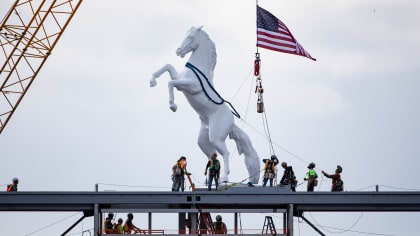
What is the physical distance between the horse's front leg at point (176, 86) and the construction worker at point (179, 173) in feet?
6.96

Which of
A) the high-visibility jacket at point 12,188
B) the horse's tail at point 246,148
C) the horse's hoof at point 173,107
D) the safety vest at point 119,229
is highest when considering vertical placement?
the horse's hoof at point 173,107

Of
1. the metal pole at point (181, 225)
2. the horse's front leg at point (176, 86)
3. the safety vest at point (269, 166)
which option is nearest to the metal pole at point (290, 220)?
the safety vest at point (269, 166)

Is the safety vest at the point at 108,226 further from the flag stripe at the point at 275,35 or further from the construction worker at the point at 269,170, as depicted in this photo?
the flag stripe at the point at 275,35

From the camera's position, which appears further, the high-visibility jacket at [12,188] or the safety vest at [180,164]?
the high-visibility jacket at [12,188]

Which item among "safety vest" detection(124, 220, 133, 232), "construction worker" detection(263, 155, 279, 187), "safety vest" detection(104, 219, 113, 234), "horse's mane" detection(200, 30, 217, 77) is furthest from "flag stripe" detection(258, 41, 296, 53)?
"safety vest" detection(104, 219, 113, 234)

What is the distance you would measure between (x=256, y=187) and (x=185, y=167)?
2953 mm

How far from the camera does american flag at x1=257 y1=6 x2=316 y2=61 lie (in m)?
61.5

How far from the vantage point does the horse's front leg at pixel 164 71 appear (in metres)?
58.4

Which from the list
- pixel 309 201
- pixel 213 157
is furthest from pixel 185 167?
pixel 309 201

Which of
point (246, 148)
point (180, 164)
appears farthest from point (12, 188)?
point (246, 148)

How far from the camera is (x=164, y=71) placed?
59.0 meters

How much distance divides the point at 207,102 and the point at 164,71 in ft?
7.41

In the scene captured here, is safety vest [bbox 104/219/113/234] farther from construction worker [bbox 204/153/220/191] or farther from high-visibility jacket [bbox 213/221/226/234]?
construction worker [bbox 204/153/220/191]

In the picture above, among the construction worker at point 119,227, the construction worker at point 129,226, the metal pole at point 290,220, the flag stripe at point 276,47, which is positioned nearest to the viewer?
the metal pole at point 290,220
